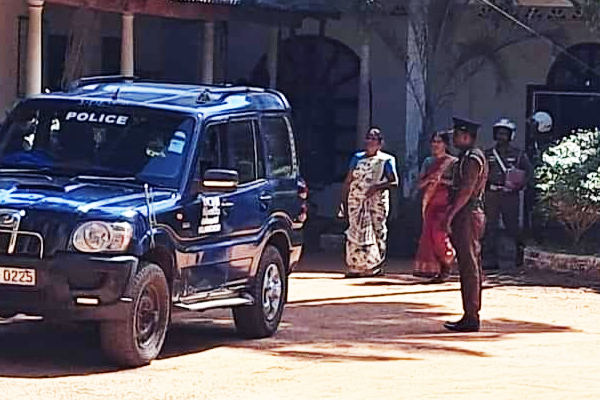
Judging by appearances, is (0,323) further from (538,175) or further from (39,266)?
(538,175)

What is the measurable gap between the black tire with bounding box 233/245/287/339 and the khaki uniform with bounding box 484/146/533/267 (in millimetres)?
6992

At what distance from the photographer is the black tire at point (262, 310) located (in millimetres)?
12281

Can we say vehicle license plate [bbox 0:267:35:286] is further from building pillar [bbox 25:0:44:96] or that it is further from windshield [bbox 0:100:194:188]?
building pillar [bbox 25:0:44:96]

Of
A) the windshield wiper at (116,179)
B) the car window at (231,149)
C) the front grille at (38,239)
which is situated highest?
the car window at (231,149)

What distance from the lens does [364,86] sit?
2227 centimetres

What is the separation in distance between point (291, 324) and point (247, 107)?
2208mm

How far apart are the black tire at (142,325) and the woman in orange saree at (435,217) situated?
714 centimetres

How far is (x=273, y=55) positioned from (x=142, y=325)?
44.4 ft

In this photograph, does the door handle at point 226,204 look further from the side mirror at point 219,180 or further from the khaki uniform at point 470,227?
the khaki uniform at point 470,227

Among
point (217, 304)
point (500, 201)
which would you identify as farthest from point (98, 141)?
point (500, 201)

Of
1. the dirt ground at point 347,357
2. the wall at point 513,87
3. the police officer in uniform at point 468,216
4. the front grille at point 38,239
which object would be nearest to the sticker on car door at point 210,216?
the dirt ground at point 347,357

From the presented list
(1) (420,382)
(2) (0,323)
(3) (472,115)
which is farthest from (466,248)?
(3) (472,115)

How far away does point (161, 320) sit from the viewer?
10727 mm

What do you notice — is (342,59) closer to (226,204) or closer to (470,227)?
(470,227)
